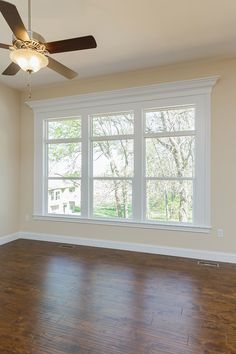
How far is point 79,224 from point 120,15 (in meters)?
3.42

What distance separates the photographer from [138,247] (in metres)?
4.24

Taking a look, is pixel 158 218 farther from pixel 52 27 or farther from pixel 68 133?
pixel 52 27

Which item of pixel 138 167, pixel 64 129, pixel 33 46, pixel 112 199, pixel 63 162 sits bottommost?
pixel 112 199

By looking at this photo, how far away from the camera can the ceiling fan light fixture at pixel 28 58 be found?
2061 millimetres

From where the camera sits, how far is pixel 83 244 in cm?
460

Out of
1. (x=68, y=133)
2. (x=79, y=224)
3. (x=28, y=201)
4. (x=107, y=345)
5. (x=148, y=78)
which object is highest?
(x=148, y=78)

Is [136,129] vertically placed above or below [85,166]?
above

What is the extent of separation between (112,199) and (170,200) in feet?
3.49

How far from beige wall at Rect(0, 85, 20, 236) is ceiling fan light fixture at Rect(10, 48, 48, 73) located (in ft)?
9.66

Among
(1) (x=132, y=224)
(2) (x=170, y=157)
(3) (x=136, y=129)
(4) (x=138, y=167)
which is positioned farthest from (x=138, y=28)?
(1) (x=132, y=224)

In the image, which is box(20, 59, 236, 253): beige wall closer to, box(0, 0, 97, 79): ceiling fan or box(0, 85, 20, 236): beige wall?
box(0, 85, 20, 236): beige wall

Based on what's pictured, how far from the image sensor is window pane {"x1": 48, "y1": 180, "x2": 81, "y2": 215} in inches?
188

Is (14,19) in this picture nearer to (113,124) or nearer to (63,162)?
(113,124)

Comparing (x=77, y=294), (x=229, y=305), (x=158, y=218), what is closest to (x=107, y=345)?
(x=77, y=294)
